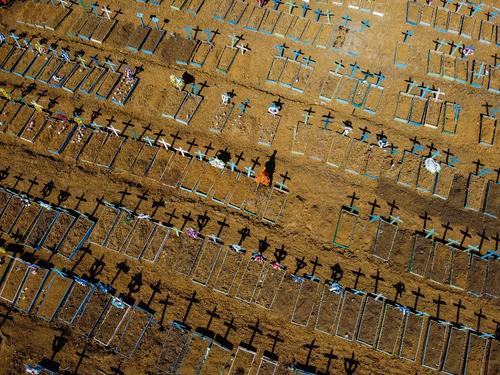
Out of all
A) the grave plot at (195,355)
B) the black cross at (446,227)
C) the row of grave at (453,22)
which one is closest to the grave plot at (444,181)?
the black cross at (446,227)

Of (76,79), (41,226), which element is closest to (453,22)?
(76,79)

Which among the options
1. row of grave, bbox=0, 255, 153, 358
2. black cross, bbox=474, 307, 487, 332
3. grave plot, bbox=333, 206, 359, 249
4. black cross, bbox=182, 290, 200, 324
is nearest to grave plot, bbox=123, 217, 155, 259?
row of grave, bbox=0, 255, 153, 358

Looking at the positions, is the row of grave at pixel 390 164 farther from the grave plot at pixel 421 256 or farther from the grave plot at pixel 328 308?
the grave plot at pixel 328 308

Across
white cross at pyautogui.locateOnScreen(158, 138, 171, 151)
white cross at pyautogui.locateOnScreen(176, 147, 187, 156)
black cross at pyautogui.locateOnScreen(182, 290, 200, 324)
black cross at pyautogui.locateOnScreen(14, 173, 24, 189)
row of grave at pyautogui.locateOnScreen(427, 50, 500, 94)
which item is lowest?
black cross at pyautogui.locateOnScreen(182, 290, 200, 324)

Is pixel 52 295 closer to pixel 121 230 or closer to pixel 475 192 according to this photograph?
pixel 121 230

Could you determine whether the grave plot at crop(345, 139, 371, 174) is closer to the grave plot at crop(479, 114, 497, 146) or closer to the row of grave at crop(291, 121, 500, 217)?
the row of grave at crop(291, 121, 500, 217)

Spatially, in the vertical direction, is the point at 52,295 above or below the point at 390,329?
below
